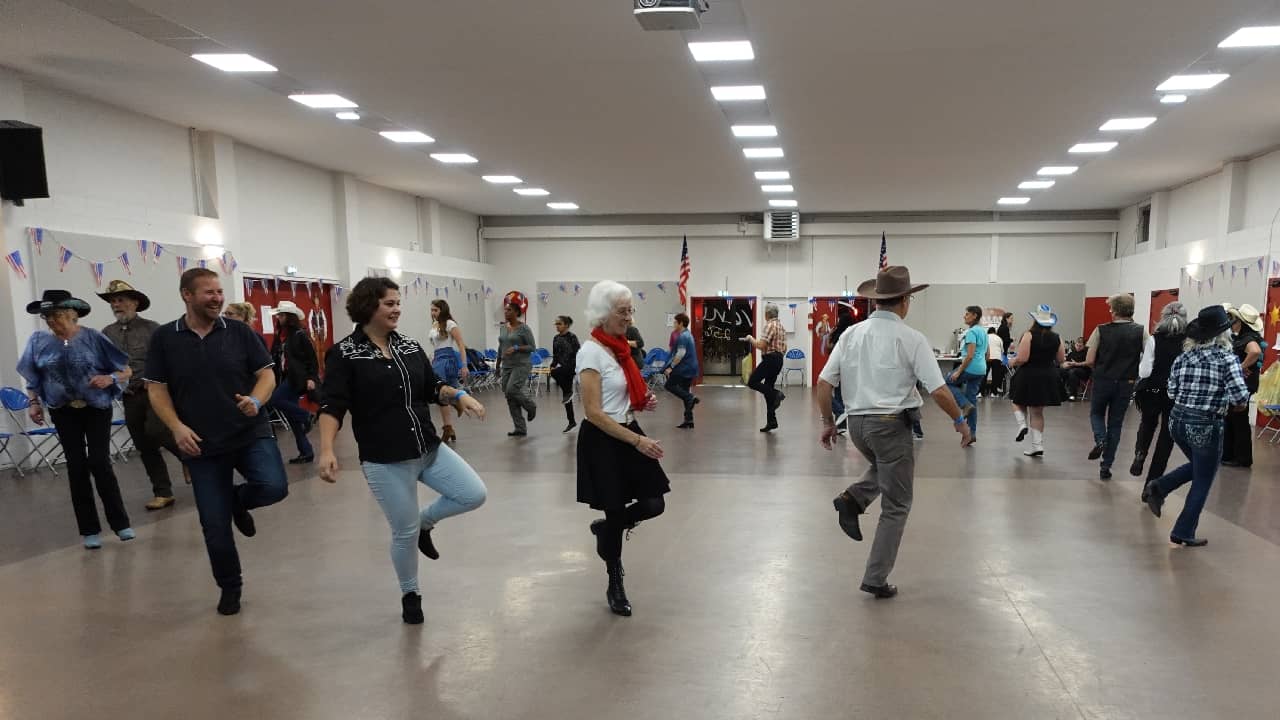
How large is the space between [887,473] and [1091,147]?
27.1 ft

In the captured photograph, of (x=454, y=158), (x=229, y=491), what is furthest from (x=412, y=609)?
(x=454, y=158)

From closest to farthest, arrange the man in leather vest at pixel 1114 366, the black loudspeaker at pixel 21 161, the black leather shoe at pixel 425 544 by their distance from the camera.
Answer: the black leather shoe at pixel 425 544, the man in leather vest at pixel 1114 366, the black loudspeaker at pixel 21 161

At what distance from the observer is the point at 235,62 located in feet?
20.6

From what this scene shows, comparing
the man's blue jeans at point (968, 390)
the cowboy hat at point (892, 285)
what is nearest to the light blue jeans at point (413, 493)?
the cowboy hat at point (892, 285)

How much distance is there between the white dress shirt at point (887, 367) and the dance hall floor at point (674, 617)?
3.27ft

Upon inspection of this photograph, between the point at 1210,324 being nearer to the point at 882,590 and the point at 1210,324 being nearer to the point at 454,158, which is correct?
the point at 882,590

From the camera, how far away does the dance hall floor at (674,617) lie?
2.75 m

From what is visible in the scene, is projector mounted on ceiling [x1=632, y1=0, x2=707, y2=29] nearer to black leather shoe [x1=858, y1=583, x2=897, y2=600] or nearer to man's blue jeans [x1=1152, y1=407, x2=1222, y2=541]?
black leather shoe [x1=858, y1=583, x2=897, y2=600]

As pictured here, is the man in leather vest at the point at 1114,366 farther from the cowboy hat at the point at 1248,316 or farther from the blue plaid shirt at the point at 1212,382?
the blue plaid shirt at the point at 1212,382

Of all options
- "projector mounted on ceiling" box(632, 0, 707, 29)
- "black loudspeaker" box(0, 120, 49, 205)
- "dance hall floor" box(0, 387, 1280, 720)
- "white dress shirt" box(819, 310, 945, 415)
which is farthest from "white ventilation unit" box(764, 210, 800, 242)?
"white dress shirt" box(819, 310, 945, 415)

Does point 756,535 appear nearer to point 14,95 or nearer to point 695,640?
point 695,640

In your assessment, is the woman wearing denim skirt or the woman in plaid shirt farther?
the woman in plaid shirt

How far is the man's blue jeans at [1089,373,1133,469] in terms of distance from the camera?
6219mm

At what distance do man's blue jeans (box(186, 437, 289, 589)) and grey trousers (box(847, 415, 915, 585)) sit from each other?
2.78m
